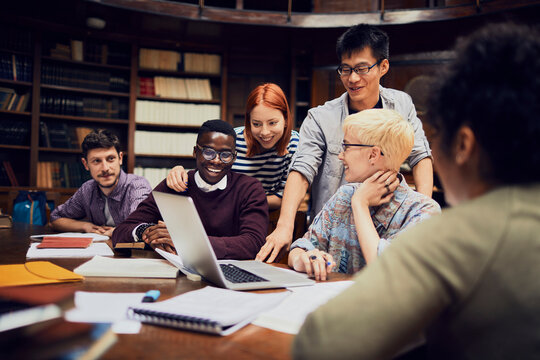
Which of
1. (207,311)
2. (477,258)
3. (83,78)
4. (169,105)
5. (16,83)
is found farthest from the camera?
(169,105)

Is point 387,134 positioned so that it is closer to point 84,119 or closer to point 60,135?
point 84,119

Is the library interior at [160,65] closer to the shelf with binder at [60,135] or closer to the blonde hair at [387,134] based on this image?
the shelf with binder at [60,135]

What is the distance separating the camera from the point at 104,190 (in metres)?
2.80

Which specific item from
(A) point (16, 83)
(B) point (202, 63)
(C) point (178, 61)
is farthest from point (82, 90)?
(B) point (202, 63)

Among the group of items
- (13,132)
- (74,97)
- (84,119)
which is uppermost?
(74,97)

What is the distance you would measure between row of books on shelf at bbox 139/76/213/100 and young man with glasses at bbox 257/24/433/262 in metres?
3.02

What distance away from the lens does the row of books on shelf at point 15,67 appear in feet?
14.7

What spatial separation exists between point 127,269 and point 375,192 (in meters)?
0.86

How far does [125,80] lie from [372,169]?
4218 millimetres

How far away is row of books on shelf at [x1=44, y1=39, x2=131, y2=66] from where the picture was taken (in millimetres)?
4750

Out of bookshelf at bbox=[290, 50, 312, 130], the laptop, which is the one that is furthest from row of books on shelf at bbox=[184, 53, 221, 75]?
the laptop

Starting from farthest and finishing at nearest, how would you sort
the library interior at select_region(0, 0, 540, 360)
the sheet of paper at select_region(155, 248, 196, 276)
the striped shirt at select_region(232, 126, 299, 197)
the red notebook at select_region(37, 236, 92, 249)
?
the library interior at select_region(0, 0, 540, 360), the striped shirt at select_region(232, 126, 299, 197), the red notebook at select_region(37, 236, 92, 249), the sheet of paper at select_region(155, 248, 196, 276)

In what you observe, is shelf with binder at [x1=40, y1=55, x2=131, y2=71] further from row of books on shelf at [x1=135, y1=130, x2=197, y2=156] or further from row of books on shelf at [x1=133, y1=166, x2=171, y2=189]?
row of books on shelf at [x1=133, y1=166, x2=171, y2=189]

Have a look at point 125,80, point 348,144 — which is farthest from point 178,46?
point 348,144
